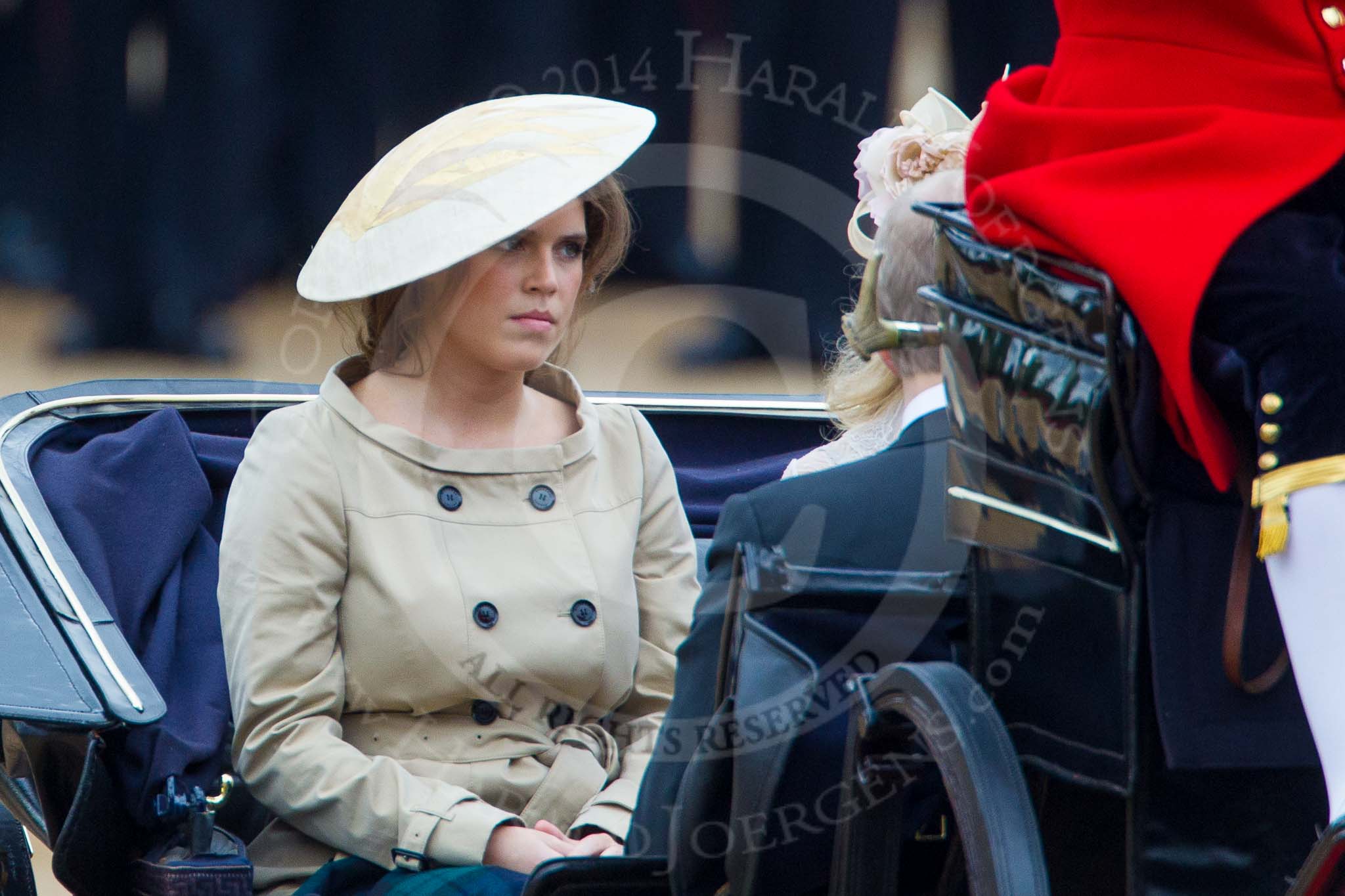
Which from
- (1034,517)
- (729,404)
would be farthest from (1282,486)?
(729,404)

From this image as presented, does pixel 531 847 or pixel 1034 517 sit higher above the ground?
pixel 1034 517

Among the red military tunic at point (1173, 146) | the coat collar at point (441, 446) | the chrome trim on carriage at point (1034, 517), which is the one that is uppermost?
the red military tunic at point (1173, 146)

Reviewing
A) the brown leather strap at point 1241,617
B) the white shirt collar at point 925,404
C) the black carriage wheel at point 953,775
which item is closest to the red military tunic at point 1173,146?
the brown leather strap at point 1241,617

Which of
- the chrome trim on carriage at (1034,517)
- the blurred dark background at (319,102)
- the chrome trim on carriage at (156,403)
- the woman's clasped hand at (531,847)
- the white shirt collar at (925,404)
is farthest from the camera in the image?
the blurred dark background at (319,102)

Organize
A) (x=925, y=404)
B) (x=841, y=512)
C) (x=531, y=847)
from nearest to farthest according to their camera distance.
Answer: (x=841, y=512), (x=925, y=404), (x=531, y=847)

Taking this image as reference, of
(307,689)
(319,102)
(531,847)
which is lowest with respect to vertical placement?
(531,847)

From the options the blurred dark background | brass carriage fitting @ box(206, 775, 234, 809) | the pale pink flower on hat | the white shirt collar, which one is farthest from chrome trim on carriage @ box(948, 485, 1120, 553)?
the blurred dark background

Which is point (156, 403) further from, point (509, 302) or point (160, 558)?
point (509, 302)

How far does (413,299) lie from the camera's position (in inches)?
74.2

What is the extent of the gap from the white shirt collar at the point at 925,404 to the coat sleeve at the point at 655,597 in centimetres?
49

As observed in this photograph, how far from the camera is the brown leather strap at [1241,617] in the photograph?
1.04 m

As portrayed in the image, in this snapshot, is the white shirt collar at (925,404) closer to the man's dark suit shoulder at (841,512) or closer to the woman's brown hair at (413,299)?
the man's dark suit shoulder at (841,512)

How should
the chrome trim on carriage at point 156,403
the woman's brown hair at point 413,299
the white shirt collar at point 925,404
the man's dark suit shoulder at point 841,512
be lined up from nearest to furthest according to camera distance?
the man's dark suit shoulder at point 841,512 → the white shirt collar at point 925,404 → the chrome trim on carriage at point 156,403 → the woman's brown hair at point 413,299

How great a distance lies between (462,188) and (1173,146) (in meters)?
0.89
